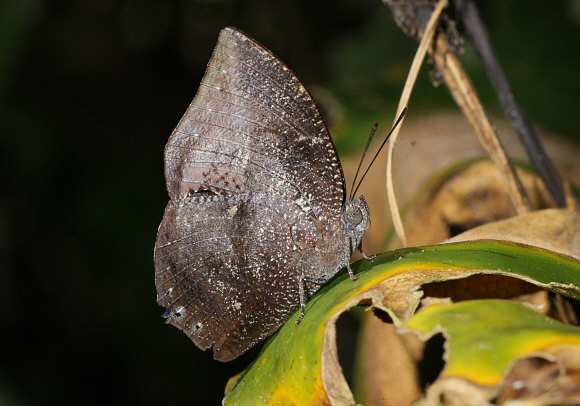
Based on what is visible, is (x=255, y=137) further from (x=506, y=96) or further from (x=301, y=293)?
(x=506, y=96)

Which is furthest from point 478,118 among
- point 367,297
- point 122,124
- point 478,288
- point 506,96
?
point 122,124

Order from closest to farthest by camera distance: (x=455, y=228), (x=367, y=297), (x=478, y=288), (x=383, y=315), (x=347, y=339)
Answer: (x=367, y=297) → (x=383, y=315) → (x=478, y=288) → (x=455, y=228) → (x=347, y=339)

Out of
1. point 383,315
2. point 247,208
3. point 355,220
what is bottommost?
point 383,315

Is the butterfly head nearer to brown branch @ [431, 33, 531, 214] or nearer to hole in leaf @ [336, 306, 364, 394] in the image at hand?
brown branch @ [431, 33, 531, 214]

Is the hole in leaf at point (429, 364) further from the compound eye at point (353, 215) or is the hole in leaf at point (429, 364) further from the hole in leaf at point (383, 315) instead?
the hole in leaf at point (383, 315)

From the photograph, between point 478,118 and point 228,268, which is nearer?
point 228,268

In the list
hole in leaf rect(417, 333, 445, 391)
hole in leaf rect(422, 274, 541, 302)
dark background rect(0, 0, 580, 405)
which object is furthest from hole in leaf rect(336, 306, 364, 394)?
hole in leaf rect(422, 274, 541, 302)

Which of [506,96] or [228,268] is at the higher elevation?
[506,96]

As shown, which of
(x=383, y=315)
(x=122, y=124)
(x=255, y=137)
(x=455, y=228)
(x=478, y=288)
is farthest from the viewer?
(x=122, y=124)
